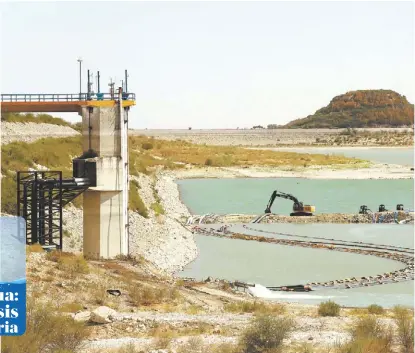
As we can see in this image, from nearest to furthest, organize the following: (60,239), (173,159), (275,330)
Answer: (275,330) → (60,239) → (173,159)

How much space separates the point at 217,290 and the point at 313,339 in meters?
9.01

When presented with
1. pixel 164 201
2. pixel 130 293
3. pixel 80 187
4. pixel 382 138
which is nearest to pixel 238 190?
pixel 164 201

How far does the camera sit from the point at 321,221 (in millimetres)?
44781

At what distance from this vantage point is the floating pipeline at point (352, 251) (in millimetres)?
27250

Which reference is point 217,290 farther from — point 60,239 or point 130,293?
point 60,239

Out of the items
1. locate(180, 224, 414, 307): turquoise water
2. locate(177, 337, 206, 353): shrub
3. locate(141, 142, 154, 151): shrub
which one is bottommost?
locate(180, 224, 414, 307): turquoise water

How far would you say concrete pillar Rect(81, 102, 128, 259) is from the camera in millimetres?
28031

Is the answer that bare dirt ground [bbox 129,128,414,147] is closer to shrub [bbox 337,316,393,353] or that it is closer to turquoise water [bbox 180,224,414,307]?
turquoise water [bbox 180,224,414,307]

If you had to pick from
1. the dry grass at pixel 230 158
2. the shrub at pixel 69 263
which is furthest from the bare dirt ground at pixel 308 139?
the shrub at pixel 69 263

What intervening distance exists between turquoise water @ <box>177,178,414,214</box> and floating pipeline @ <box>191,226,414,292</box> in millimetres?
10358

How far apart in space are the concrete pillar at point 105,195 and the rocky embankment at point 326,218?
637 inches

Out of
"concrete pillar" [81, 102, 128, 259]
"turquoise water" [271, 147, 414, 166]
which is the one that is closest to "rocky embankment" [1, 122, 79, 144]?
"concrete pillar" [81, 102, 128, 259]

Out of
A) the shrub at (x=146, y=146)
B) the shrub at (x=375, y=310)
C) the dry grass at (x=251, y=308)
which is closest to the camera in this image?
the dry grass at (x=251, y=308)

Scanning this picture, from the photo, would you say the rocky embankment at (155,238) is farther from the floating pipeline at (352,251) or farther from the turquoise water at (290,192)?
the turquoise water at (290,192)
